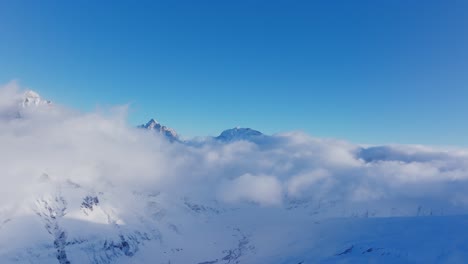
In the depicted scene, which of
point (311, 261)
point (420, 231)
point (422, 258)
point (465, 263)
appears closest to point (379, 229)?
point (420, 231)

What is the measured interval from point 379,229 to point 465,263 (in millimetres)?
74372

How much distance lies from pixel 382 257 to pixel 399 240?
912 inches

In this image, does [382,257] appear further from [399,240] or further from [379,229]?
[379,229]

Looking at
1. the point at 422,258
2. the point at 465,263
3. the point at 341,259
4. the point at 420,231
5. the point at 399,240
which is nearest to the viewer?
the point at 465,263

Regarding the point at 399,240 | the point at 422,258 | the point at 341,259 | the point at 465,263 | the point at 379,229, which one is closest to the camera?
the point at 465,263

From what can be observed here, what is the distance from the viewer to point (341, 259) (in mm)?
115562

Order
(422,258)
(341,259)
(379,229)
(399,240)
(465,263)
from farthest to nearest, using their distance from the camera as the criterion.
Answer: (379,229), (399,240), (341,259), (422,258), (465,263)

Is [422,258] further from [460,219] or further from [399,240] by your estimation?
[460,219]

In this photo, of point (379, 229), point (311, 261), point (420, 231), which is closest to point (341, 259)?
point (311, 261)

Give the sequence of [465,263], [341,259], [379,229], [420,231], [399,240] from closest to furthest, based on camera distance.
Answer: [465,263]
[341,259]
[399,240]
[420,231]
[379,229]

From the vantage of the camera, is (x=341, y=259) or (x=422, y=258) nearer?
(x=422, y=258)

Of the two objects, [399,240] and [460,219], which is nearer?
[399,240]

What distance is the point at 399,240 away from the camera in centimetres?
12975

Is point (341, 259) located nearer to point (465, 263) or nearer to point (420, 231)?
point (465, 263)
